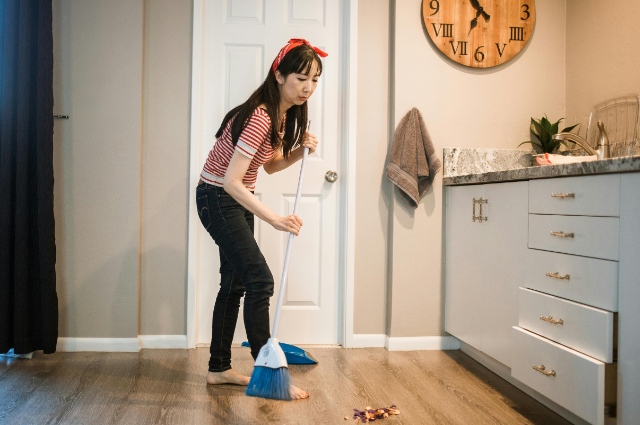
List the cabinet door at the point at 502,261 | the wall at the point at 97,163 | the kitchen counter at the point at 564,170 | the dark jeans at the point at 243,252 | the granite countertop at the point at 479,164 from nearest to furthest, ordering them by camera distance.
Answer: the kitchen counter at the point at 564,170 → the dark jeans at the point at 243,252 → the cabinet door at the point at 502,261 → the granite countertop at the point at 479,164 → the wall at the point at 97,163

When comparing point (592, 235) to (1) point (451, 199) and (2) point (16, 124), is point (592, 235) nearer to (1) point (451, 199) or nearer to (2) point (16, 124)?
(1) point (451, 199)

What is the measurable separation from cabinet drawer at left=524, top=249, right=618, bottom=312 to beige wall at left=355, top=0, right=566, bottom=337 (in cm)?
73

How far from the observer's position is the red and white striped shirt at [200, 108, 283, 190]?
153 centimetres

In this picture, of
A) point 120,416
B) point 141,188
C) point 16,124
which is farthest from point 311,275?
point 16,124

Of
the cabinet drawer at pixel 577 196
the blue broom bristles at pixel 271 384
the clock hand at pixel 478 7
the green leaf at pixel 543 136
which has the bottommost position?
the blue broom bristles at pixel 271 384

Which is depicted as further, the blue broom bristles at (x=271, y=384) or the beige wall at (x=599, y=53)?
the beige wall at (x=599, y=53)

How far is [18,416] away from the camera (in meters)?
1.56

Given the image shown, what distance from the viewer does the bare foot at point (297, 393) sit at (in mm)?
1609

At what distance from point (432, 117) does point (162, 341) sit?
182 centimetres

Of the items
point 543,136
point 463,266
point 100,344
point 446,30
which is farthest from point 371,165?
point 100,344

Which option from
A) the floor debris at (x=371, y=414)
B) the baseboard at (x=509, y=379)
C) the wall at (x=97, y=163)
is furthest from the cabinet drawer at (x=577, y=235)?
the wall at (x=97, y=163)

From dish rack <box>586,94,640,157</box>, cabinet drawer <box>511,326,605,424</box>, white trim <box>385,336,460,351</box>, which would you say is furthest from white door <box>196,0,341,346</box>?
dish rack <box>586,94,640,157</box>

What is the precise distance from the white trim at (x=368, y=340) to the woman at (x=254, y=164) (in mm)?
752

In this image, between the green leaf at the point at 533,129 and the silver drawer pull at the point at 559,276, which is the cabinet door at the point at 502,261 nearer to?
the silver drawer pull at the point at 559,276
